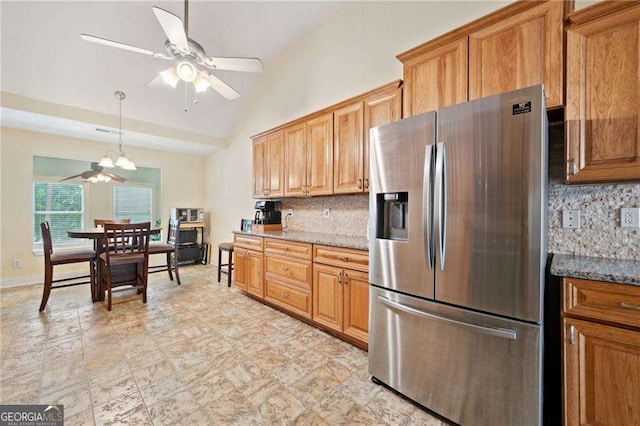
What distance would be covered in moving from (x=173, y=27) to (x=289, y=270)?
93.1 inches

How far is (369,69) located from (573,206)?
2274mm

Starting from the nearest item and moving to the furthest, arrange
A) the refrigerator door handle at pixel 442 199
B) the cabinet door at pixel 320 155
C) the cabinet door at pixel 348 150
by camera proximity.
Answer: the refrigerator door handle at pixel 442 199, the cabinet door at pixel 348 150, the cabinet door at pixel 320 155

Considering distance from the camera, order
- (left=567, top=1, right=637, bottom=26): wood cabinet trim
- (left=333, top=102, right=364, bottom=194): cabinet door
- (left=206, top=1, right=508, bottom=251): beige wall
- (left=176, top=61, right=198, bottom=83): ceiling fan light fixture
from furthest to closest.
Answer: (left=333, top=102, right=364, bottom=194): cabinet door
(left=206, top=1, right=508, bottom=251): beige wall
(left=176, top=61, right=198, bottom=83): ceiling fan light fixture
(left=567, top=1, right=637, bottom=26): wood cabinet trim

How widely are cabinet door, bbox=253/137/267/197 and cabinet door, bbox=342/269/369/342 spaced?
6.94 ft

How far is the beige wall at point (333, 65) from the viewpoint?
2.51 meters

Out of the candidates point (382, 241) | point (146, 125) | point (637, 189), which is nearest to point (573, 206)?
point (637, 189)

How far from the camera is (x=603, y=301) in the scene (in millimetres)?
1212

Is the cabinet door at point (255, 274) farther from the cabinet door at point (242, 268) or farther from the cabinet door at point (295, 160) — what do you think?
the cabinet door at point (295, 160)

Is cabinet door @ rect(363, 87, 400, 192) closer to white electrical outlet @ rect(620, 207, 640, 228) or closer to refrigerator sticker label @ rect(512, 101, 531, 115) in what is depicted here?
refrigerator sticker label @ rect(512, 101, 531, 115)

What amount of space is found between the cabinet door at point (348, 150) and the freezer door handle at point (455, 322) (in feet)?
3.99

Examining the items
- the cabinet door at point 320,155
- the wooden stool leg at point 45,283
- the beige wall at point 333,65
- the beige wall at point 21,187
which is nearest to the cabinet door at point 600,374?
the cabinet door at point 320,155

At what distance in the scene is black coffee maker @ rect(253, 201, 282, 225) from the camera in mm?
3827

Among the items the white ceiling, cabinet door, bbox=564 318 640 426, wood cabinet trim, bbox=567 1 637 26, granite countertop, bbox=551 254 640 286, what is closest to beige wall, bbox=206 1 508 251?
the white ceiling

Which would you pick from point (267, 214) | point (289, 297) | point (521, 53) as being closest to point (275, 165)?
point (267, 214)
